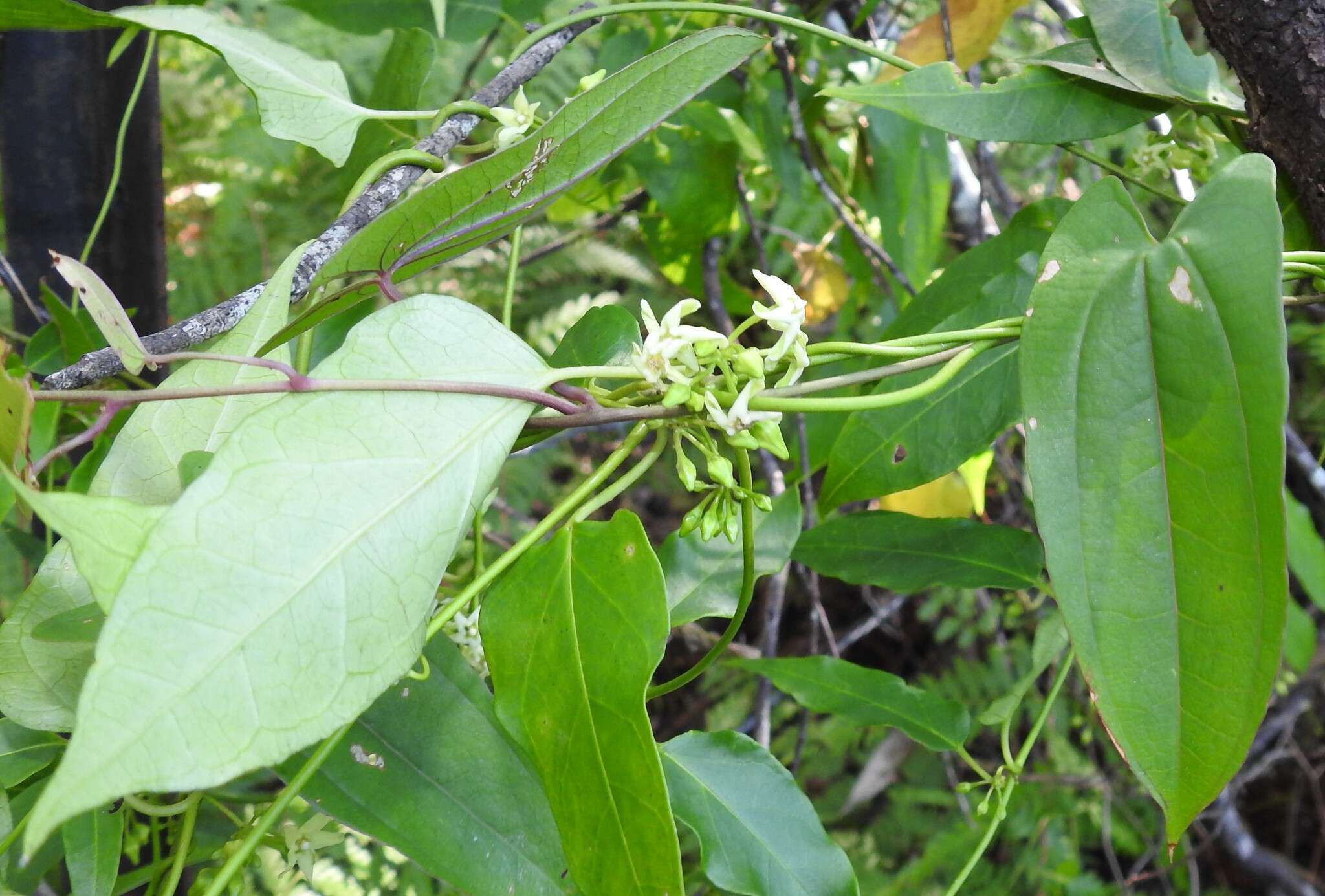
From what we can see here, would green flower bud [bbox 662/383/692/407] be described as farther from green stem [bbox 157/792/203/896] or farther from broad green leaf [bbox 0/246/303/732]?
green stem [bbox 157/792/203/896]

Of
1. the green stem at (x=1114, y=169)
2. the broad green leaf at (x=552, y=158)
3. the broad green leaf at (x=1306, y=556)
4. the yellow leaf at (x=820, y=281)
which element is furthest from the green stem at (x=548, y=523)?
the broad green leaf at (x=1306, y=556)

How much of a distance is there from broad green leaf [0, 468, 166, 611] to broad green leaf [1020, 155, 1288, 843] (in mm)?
279

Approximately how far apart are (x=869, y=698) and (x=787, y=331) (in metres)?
0.32

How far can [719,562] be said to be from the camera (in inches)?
21.1

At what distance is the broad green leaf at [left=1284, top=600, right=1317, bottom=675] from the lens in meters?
1.36

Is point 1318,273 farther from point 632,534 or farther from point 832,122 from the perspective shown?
point 832,122

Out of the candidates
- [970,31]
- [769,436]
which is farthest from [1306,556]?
[769,436]

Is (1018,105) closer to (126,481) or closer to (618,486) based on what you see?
(618,486)

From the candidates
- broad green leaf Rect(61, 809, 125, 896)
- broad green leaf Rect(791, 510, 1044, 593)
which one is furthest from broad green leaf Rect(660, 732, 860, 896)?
broad green leaf Rect(61, 809, 125, 896)

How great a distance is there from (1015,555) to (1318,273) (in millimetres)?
225

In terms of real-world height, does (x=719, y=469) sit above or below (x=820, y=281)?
above

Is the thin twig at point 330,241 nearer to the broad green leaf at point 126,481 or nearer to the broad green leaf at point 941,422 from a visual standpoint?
the broad green leaf at point 126,481

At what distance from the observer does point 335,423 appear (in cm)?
27

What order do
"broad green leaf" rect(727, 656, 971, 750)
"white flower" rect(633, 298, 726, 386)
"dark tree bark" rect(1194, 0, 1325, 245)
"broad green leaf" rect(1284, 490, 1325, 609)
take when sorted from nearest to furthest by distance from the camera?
"white flower" rect(633, 298, 726, 386)
"dark tree bark" rect(1194, 0, 1325, 245)
"broad green leaf" rect(727, 656, 971, 750)
"broad green leaf" rect(1284, 490, 1325, 609)
